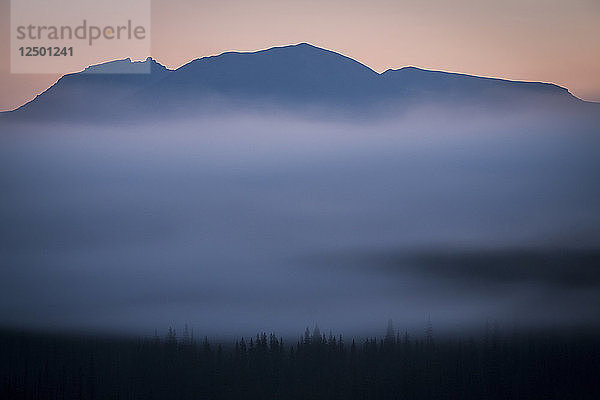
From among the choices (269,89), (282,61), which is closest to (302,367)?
(269,89)

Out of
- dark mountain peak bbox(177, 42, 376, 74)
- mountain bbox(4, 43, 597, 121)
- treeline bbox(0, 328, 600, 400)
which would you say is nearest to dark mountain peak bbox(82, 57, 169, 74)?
mountain bbox(4, 43, 597, 121)

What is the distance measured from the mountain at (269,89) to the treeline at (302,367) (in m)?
1.42

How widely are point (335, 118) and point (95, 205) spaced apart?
1.59m

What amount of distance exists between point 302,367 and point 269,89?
1750 mm

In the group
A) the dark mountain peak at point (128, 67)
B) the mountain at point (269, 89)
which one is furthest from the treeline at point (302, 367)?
the dark mountain peak at point (128, 67)

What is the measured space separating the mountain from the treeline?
1.42 metres

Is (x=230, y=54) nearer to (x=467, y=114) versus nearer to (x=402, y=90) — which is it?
(x=402, y=90)

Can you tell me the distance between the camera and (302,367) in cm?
484

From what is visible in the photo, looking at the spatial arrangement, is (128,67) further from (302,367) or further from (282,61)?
(302,367)

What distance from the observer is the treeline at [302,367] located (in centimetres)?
483

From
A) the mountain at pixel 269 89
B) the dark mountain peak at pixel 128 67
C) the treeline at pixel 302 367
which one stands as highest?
the dark mountain peak at pixel 128 67

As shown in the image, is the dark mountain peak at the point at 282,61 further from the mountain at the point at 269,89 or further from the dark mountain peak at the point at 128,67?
the dark mountain peak at the point at 128,67

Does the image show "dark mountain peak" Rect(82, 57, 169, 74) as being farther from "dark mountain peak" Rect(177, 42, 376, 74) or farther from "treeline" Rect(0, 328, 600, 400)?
"treeline" Rect(0, 328, 600, 400)

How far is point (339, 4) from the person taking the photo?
4.93 metres
